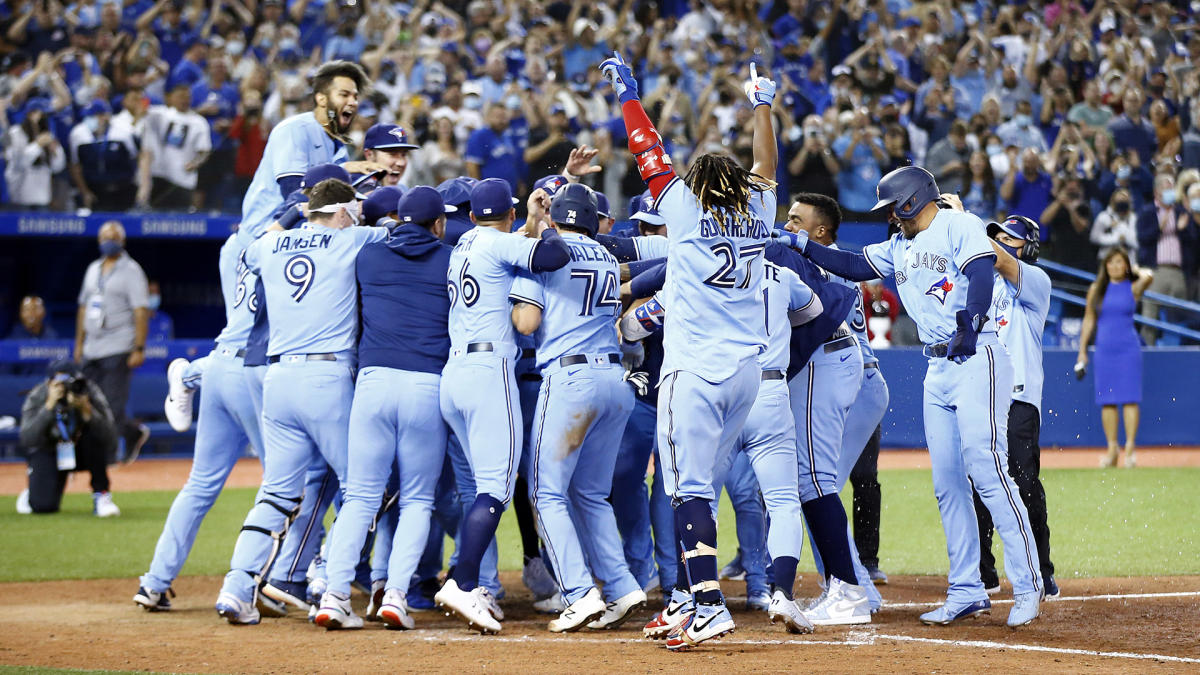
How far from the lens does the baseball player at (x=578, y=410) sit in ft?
20.4

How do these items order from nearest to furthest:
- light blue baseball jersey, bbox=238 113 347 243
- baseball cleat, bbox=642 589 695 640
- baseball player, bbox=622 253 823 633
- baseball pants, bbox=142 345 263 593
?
baseball cleat, bbox=642 589 695 640 → baseball player, bbox=622 253 823 633 → baseball pants, bbox=142 345 263 593 → light blue baseball jersey, bbox=238 113 347 243

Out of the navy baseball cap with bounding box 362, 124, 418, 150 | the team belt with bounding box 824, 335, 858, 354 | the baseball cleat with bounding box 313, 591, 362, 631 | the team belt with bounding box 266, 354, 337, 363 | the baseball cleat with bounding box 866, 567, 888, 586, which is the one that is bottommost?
the baseball cleat with bounding box 866, 567, 888, 586

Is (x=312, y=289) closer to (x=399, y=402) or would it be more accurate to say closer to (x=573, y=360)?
(x=399, y=402)

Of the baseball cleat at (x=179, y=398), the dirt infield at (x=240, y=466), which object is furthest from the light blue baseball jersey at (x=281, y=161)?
the dirt infield at (x=240, y=466)

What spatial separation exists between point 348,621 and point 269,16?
1264 cm

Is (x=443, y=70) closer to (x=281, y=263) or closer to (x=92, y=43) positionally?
(x=92, y=43)

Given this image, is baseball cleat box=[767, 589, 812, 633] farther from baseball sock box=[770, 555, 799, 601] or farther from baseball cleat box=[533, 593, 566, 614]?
baseball cleat box=[533, 593, 566, 614]

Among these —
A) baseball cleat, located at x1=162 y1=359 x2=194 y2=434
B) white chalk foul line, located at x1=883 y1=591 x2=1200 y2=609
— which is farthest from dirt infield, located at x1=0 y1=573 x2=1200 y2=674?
baseball cleat, located at x1=162 y1=359 x2=194 y2=434

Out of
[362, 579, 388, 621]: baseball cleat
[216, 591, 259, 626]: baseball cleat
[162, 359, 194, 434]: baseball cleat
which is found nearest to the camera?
[216, 591, 259, 626]: baseball cleat

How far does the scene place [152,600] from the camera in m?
7.09

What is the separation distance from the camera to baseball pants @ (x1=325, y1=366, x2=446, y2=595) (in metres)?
6.31

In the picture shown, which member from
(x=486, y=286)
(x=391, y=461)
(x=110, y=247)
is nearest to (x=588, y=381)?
(x=486, y=286)

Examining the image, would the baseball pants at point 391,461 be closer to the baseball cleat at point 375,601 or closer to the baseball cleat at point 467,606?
the baseball cleat at point 467,606

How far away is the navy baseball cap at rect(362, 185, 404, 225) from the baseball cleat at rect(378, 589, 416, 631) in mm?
2014
